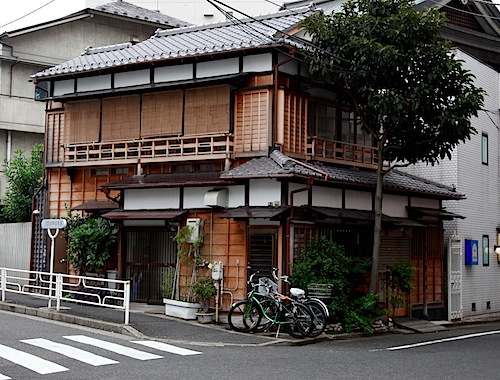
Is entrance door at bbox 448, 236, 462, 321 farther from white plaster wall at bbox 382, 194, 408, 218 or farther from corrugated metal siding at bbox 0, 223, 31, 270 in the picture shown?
corrugated metal siding at bbox 0, 223, 31, 270

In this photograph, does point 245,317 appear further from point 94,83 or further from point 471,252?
point 471,252

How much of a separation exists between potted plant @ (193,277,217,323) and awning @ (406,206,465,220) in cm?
784

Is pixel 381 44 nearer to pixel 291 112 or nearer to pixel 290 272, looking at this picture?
pixel 291 112

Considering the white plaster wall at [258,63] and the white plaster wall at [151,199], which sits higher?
the white plaster wall at [258,63]

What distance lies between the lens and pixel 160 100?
23828 mm

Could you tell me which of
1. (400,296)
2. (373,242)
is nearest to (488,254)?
(400,296)

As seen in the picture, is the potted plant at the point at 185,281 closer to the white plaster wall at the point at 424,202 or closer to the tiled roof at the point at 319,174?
the tiled roof at the point at 319,174

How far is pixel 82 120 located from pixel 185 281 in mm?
7262

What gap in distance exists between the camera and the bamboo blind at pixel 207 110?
22.3 metres

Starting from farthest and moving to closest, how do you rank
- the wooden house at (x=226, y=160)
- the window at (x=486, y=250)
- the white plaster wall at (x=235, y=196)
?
the window at (x=486, y=250)
the white plaster wall at (x=235, y=196)
the wooden house at (x=226, y=160)

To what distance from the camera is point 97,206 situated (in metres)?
24.7

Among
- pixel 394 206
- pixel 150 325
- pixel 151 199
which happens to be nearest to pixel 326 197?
pixel 394 206

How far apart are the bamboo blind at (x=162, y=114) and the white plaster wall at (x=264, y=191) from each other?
3683mm

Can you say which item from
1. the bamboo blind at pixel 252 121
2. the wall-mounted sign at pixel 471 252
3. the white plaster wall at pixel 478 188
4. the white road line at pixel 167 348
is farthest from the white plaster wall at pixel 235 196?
the wall-mounted sign at pixel 471 252
